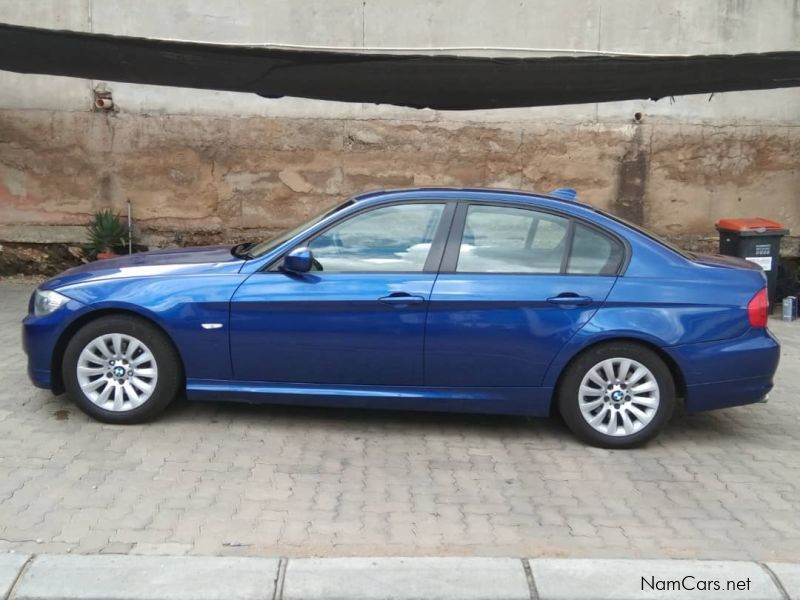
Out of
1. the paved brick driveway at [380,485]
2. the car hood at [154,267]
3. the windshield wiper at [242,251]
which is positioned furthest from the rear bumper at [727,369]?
the car hood at [154,267]

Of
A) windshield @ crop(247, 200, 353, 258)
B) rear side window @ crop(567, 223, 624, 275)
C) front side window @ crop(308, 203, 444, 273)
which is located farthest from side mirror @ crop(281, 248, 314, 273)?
rear side window @ crop(567, 223, 624, 275)

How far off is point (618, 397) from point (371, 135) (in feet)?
19.0

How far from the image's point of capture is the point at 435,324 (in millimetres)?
4727

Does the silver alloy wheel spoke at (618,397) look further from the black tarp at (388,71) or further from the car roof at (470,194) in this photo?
the black tarp at (388,71)

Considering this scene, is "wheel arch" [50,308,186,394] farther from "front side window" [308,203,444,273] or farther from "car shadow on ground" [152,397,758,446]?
"front side window" [308,203,444,273]

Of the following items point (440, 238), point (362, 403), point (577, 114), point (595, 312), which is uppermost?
point (577, 114)

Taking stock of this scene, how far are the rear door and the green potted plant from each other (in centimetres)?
587

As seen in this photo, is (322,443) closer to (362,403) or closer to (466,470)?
(362,403)

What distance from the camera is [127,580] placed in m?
3.29

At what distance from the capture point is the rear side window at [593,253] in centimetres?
488

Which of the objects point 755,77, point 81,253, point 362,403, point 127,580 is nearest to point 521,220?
point 362,403

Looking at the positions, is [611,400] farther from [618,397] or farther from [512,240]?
[512,240]

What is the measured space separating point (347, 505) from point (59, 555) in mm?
1376

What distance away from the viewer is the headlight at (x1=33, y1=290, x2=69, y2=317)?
15.9 ft
